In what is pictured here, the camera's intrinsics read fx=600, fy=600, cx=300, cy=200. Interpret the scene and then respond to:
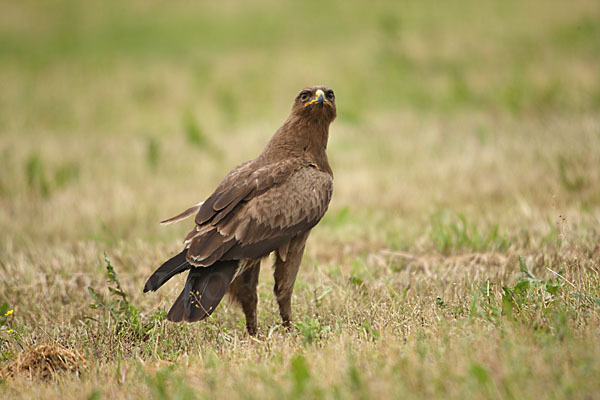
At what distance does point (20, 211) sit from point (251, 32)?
14908mm

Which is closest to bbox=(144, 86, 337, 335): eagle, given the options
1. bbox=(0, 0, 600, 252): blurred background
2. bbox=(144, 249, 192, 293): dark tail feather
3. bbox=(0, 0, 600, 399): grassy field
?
bbox=(144, 249, 192, 293): dark tail feather

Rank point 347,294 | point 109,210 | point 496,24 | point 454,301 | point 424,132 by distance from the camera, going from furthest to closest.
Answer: point 496,24
point 424,132
point 109,210
point 347,294
point 454,301

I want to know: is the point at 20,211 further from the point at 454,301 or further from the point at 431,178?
the point at 454,301

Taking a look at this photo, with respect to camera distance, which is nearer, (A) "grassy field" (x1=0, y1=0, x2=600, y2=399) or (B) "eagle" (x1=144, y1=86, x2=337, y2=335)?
(A) "grassy field" (x1=0, y1=0, x2=600, y2=399)

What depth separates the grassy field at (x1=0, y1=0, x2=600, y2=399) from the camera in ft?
11.0

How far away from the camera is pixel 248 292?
4574 millimetres

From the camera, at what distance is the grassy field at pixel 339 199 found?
3365mm

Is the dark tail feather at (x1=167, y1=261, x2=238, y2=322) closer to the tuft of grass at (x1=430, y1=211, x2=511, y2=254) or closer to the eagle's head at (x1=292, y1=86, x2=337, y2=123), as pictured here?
the eagle's head at (x1=292, y1=86, x2=337, y2=123)

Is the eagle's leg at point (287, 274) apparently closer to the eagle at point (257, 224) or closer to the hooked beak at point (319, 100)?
the eagle at point (257, 224)

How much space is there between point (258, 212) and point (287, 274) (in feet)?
1.74

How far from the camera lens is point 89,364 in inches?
151

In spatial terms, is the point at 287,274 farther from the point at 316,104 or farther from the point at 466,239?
the point at 466,239

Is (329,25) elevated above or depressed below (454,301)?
above

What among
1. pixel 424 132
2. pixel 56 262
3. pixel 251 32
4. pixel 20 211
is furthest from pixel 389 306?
pixel 251 32
